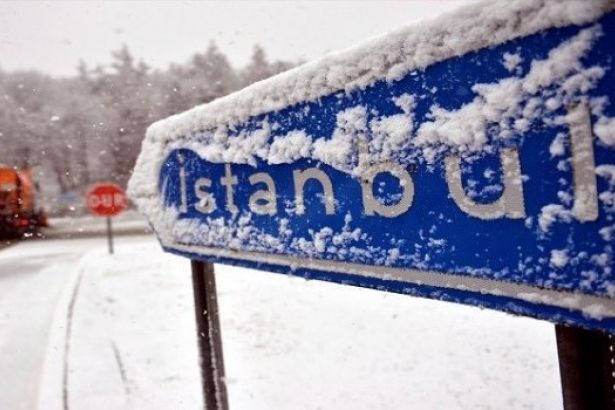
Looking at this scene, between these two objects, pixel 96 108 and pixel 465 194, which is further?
pixel 96 108

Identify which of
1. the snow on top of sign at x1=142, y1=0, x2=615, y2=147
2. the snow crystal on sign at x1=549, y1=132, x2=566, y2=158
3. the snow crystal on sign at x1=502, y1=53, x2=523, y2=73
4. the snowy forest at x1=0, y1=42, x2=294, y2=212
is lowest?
the snow crystal on sign at x1=549, y1=132, x2=566, y2=158

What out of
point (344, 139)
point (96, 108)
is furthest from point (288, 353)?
point (96, 108)

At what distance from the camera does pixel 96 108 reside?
1777 inches

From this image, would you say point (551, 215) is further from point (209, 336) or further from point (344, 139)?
point (209, 336)

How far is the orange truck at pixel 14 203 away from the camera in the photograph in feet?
55.6

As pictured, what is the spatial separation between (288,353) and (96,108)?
47119 mm

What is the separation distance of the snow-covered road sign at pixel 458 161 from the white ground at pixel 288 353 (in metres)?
2.31

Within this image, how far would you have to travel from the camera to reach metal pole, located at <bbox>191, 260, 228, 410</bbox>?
1614 millimetres

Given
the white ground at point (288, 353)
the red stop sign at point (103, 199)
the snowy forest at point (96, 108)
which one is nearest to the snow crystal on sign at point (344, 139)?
the white ground at point (288, 353)

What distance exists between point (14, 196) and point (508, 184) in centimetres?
2015

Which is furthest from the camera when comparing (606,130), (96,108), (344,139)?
(96,108)

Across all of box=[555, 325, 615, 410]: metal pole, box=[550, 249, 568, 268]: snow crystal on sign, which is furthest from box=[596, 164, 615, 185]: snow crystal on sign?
box=[555, 325, 615, 410]: metal pole

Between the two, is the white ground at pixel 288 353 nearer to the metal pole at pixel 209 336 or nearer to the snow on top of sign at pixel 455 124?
the metal pole at pixel 209 336

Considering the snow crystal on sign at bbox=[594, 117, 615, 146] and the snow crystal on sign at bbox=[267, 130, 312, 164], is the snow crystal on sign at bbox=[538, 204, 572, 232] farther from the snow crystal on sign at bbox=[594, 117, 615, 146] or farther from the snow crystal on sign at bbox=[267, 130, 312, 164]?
the snow crystal on sign at bbox=[267, 130, 312, 164]
